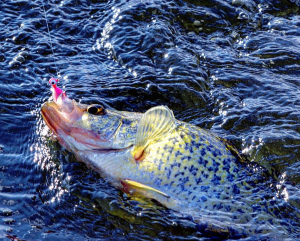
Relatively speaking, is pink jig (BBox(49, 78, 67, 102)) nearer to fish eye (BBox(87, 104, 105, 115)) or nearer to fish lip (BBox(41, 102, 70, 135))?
fish lip (BBox(41, 102, 70, 135))

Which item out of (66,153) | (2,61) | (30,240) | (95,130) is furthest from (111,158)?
(2,61)

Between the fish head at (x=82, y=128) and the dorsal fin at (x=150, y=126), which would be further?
the fish head at (x=82, y=128)

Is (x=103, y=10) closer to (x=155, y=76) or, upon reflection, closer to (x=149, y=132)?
(x=155, y=76)

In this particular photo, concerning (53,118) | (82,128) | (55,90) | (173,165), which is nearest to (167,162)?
(173,165)

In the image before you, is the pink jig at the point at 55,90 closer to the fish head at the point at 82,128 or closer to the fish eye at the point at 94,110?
the fish head at the point at 82,128

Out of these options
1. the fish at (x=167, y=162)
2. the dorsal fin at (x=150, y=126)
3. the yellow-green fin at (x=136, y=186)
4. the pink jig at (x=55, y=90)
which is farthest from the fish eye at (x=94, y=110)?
the yellow-green fin at (x=136, y=186)

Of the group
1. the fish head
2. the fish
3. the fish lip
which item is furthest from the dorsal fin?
the fish lip

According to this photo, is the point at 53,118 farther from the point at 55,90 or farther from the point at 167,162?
the point at 167,162
